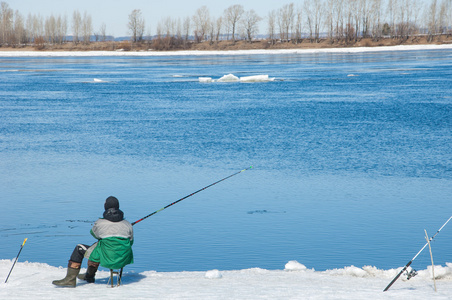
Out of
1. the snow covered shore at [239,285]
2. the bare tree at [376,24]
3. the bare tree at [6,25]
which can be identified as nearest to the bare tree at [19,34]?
the bare tree at [6,25]

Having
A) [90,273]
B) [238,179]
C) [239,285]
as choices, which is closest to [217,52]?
[238,179]

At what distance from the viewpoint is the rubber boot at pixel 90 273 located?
18.6ft

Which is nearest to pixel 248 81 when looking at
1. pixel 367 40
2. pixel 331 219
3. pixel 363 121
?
pixel 363 121

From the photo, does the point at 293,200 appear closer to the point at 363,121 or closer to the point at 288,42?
the point at 363,121

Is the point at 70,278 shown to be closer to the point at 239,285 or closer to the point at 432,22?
the point at 239,285

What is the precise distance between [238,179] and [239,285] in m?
5.98

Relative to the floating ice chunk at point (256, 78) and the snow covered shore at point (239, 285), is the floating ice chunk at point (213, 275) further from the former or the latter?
the floating ice chunk at point (256, 78)

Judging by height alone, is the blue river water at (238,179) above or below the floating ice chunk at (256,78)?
below

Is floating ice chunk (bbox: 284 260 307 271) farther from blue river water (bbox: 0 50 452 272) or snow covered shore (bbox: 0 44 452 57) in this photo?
snow covered shore (bbox: 0 44 452 57)

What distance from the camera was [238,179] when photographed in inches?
455

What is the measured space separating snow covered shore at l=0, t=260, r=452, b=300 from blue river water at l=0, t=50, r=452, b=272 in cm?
59

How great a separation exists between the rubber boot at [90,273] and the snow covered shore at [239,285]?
9 cm

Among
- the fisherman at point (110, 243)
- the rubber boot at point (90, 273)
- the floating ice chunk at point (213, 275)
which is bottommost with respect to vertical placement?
the floating ice chunk at point (213, 275)

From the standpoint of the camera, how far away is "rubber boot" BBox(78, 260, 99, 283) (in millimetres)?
5656
